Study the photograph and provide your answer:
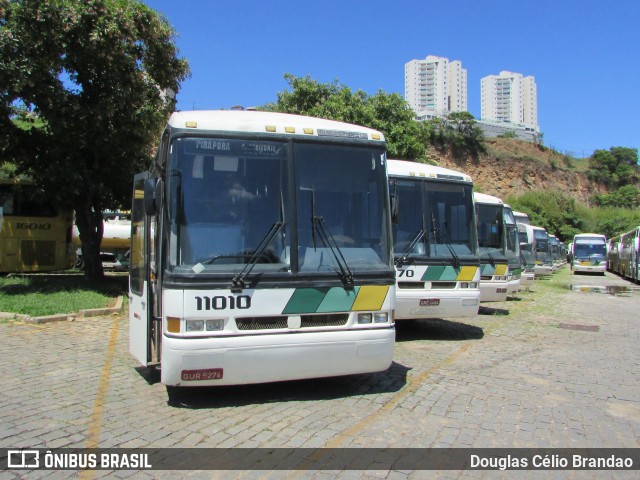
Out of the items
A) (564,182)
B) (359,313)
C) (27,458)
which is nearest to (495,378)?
(359,313)

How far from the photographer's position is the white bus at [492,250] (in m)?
12.5

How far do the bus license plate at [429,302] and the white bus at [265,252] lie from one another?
131 inches

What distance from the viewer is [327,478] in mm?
3822

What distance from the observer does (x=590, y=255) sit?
37125 mm

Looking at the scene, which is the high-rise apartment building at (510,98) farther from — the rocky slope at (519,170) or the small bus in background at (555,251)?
the small bus in background at (555,251)

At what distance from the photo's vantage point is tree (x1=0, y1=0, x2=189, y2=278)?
11.6 meters

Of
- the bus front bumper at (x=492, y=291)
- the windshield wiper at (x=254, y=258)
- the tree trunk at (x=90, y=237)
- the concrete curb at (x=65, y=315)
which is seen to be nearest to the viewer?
the windshield wiper at (x=254, y=258)

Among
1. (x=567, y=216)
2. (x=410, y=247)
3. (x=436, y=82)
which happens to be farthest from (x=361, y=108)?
(x=436, y=82)

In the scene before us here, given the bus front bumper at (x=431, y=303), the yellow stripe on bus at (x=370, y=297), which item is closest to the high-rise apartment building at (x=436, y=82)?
the bus front bumper at (x=431, y=303)

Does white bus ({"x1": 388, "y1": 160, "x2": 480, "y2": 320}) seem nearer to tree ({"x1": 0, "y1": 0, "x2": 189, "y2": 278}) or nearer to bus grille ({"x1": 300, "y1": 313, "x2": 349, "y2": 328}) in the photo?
bus grille ({"x1": 300, "y1": 313, "x2": 349, "y2": 328})

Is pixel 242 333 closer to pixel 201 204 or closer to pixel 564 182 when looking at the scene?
pixel 201 204

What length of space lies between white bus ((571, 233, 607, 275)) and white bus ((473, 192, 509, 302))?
27232 mm

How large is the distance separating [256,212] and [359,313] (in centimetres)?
→ 150

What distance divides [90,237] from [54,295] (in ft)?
9.92
